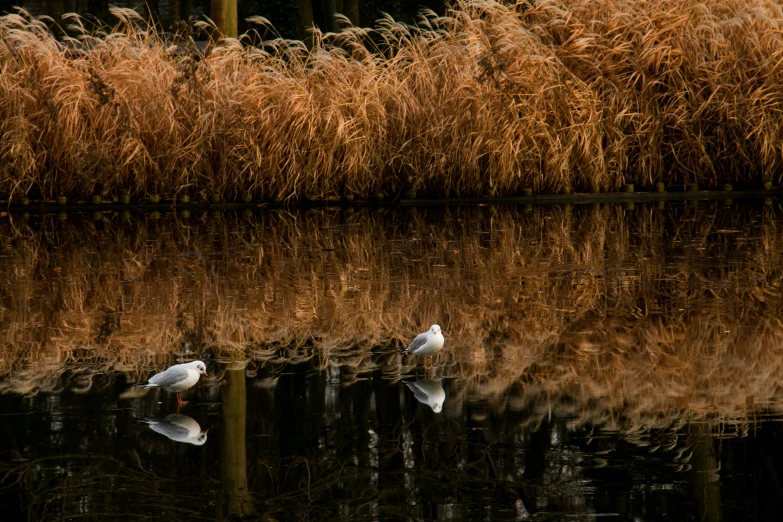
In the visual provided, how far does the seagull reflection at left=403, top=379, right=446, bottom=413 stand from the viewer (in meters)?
5.62

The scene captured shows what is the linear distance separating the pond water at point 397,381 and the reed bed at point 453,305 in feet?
0.09

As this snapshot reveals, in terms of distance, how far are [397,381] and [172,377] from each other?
122 cm

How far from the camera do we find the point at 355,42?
584 inches

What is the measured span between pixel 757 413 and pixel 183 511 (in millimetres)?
2816

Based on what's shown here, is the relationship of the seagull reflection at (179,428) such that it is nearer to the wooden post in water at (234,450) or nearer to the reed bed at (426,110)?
the wooden post in water at (234,450)

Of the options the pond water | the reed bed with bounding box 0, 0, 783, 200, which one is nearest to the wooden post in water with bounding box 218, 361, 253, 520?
the pond water

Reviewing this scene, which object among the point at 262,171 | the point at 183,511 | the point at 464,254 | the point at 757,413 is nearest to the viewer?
the point at 183,511

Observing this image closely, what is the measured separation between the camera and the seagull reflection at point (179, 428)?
5.13m

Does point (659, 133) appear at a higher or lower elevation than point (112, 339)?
higher

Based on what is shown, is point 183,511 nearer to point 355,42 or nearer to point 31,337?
point 31,337

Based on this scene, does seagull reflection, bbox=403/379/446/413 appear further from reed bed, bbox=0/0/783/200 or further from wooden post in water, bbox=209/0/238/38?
wooden post in water, bbox=209/0/238/38

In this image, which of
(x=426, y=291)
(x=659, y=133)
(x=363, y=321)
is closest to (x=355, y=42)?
(x=659, y=133)

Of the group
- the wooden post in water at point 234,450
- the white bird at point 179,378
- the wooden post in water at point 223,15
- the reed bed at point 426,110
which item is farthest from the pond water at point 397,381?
the wooden post in water at point 223,15

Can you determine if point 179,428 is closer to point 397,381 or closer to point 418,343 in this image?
Answer: point 397,381
